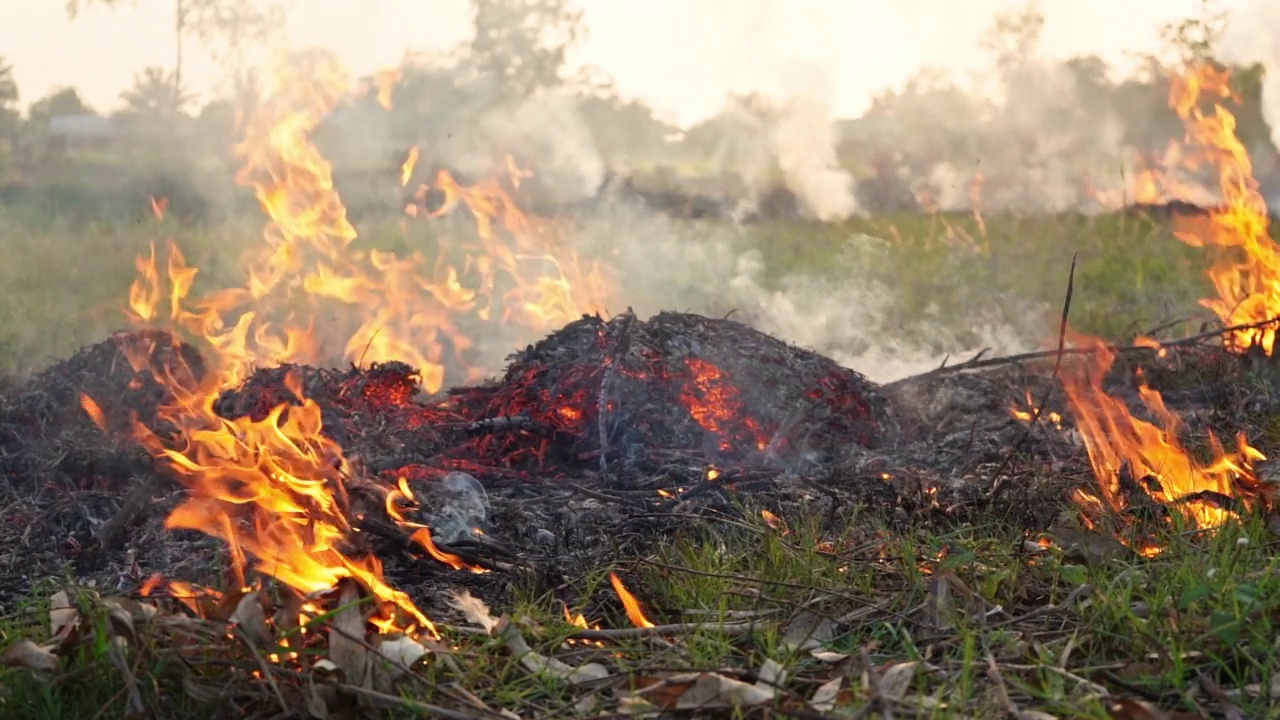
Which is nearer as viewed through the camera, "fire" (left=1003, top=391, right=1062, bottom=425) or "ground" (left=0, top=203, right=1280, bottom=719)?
"ground" (left=0, top=203, right=1280, bottom=719)

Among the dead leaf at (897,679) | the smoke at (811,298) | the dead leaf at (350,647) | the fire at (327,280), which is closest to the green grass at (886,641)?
the dead leaf at (897,679)

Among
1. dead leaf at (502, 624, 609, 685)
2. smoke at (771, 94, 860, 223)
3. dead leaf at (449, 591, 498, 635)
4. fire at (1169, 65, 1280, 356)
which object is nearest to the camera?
dead leaf at (502, 624, 609, 685)

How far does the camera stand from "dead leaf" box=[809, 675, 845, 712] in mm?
2609

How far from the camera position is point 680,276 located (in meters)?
11.6

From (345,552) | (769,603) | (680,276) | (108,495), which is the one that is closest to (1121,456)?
(769,603)

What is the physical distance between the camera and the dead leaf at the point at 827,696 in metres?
2.61

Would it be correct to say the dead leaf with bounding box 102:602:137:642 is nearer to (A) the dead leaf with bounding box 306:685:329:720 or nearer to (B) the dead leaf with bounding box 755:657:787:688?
(A) the dead leaf with bounding box 306:685:329:720

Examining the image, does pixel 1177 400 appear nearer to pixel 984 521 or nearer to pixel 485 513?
pixel 984 521

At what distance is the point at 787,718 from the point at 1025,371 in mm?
5942

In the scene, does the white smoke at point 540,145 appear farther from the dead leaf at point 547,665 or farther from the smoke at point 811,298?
the dead leaf at point 547,665

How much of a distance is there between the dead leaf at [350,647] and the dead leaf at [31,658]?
0.61 meters

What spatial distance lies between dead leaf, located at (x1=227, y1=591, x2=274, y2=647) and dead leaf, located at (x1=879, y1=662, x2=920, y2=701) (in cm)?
141

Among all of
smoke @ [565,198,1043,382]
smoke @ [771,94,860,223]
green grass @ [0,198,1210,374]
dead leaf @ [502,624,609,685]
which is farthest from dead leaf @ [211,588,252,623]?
smoke @ [771,94,860,223]

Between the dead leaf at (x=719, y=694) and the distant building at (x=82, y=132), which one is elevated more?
the dead leaf at (x=719, y=694)
